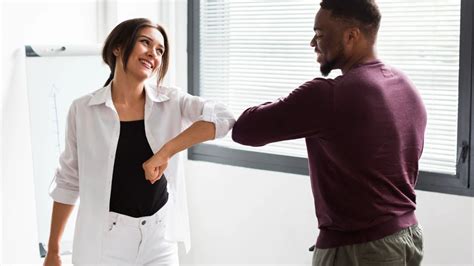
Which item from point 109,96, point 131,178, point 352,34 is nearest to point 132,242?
point 131,178

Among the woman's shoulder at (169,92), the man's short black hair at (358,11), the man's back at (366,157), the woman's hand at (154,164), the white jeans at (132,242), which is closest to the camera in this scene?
the man's back at (366,157)

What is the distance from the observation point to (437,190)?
3.14 m

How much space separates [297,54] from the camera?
11.8ft

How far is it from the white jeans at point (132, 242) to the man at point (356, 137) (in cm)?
48

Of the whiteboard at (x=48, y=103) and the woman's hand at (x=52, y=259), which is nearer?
the woman's hand at (x=52, y=259)

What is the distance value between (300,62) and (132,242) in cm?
156

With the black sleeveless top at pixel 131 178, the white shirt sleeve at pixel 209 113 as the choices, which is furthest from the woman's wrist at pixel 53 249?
the white shirt sleeve at pixel 209 113

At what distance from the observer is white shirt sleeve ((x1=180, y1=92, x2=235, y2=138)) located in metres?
2.27

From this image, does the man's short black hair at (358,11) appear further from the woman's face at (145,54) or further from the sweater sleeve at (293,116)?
the woman's face at (145,54)

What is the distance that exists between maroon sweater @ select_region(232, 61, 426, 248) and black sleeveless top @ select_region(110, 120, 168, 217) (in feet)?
1.53

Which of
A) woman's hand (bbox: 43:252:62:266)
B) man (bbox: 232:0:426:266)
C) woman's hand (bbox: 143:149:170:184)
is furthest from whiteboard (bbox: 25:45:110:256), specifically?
man (bbox: 232:0:426:266)

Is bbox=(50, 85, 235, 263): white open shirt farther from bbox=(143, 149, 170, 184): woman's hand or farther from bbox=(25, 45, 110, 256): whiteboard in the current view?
bbox=(25, 45, 110, 256): whiteboard

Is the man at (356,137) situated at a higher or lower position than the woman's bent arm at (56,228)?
higher

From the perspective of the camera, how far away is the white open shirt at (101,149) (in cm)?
236
